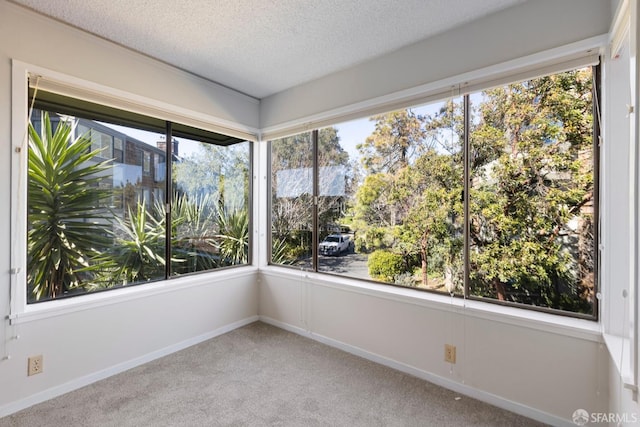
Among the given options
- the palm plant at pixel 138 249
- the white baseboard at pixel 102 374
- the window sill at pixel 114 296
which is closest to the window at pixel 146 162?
the palm plant at pixel 138 249

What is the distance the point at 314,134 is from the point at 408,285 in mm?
1777

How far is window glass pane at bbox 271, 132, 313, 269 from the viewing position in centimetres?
330

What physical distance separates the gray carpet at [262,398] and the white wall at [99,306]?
0.51ft

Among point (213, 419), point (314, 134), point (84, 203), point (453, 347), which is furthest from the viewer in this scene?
point (314, 134)

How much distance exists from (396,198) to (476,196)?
0.63m

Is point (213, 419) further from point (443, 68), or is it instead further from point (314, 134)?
point (443, 68)

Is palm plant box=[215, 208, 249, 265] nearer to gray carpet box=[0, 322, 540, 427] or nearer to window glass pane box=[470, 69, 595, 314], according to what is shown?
gray carpet box=[0, 322, 540, 427]

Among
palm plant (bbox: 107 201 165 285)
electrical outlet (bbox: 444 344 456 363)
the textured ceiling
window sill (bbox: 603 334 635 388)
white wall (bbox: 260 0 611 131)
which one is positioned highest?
the textured ceiling

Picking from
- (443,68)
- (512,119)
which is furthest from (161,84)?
(512,119)

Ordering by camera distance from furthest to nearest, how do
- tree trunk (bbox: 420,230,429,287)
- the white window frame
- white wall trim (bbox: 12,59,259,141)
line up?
tree trunk (bbox: 420,230,429,287), white wall trim (bbox: 12,59,259,141), the white window frame

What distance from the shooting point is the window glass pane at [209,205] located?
3018 mm

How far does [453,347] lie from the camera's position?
218 cm

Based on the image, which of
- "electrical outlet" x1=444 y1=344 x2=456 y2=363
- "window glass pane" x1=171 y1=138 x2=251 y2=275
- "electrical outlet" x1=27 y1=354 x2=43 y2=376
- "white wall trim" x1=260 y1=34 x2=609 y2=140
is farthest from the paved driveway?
"electrical outlet" x1=27 y1=354 x2=43 y2=376

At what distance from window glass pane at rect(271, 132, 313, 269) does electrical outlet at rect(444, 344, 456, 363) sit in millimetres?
1534
